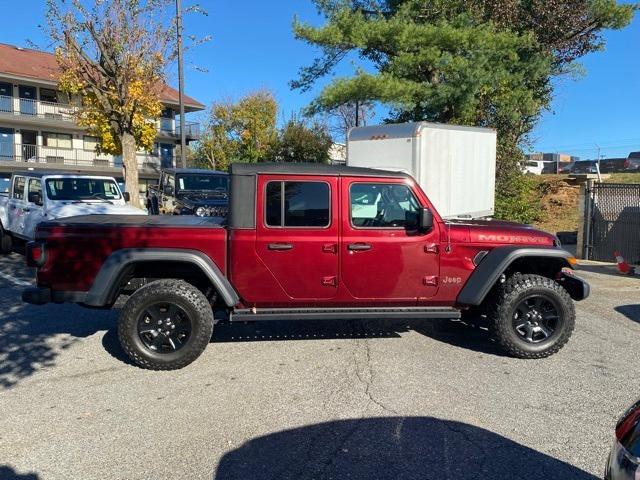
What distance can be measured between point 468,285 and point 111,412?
133 inches

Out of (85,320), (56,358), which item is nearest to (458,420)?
(56,358)

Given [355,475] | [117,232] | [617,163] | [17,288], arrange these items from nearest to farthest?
[355,475] < [117,232] < [17,288] < [617,163]

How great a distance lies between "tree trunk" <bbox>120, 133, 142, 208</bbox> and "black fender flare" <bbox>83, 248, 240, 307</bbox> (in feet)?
43.5

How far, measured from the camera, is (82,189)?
11047 millimetres

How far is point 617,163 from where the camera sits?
4047 centimetres

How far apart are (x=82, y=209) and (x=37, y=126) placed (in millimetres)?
32924

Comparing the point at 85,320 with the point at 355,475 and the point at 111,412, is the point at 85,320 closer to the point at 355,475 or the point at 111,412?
the point at 111,412

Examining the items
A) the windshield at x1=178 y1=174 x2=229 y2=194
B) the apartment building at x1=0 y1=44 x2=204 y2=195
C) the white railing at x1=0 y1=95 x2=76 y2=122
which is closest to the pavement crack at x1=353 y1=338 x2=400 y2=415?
the windshield at x1=178 y1=174 x2=229 y2=194

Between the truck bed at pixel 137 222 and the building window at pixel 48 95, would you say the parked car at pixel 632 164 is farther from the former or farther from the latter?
the building window at pixel 48 95

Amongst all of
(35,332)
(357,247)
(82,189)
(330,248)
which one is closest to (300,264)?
(330,248)

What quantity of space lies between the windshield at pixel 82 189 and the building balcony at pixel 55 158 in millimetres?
28779

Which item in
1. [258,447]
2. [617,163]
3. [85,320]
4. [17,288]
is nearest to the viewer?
[258,447]

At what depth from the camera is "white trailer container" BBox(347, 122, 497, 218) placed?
10.6 meters

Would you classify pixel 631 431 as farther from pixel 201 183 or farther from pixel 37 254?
pixel 201 183
